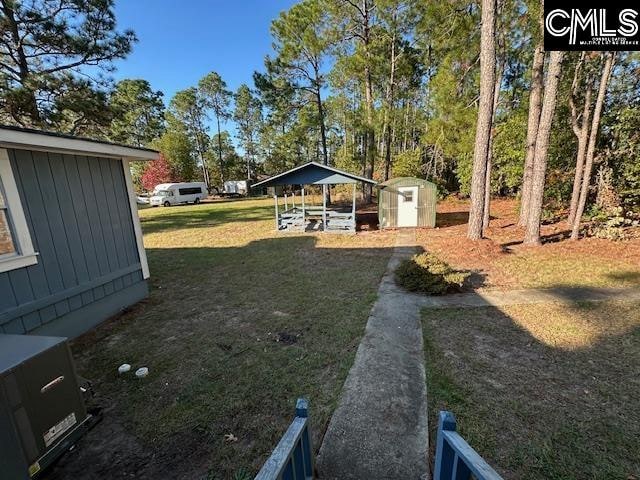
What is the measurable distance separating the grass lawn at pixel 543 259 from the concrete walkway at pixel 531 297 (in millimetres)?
283

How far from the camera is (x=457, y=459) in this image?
151 cm

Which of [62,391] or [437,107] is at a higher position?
[437,107]

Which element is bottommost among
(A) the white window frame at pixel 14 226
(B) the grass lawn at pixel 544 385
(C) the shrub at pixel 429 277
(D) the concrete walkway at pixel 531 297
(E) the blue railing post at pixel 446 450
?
(B) the grass lawn at pixel 544 385

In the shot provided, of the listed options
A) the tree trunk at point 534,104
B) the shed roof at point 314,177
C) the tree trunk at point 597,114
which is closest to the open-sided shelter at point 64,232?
the shed roof at point 314,177

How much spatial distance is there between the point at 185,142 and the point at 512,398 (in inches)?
1637

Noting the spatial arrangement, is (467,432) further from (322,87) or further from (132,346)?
(322,87)

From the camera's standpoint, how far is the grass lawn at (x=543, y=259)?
6.27 metres

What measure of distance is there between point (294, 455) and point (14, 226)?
4583mm

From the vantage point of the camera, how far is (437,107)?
13.9 meters

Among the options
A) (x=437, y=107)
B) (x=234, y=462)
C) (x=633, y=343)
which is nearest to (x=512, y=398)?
(x=633, y=343)

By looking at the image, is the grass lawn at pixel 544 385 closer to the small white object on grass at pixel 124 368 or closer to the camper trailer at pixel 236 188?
the small white object on grass at pixel 124 368

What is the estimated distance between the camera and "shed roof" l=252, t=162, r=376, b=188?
12.4 meters

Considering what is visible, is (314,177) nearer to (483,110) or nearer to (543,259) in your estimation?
(483,110)

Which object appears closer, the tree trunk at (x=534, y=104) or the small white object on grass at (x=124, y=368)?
the small white object on grass at (x=124, y=368)
